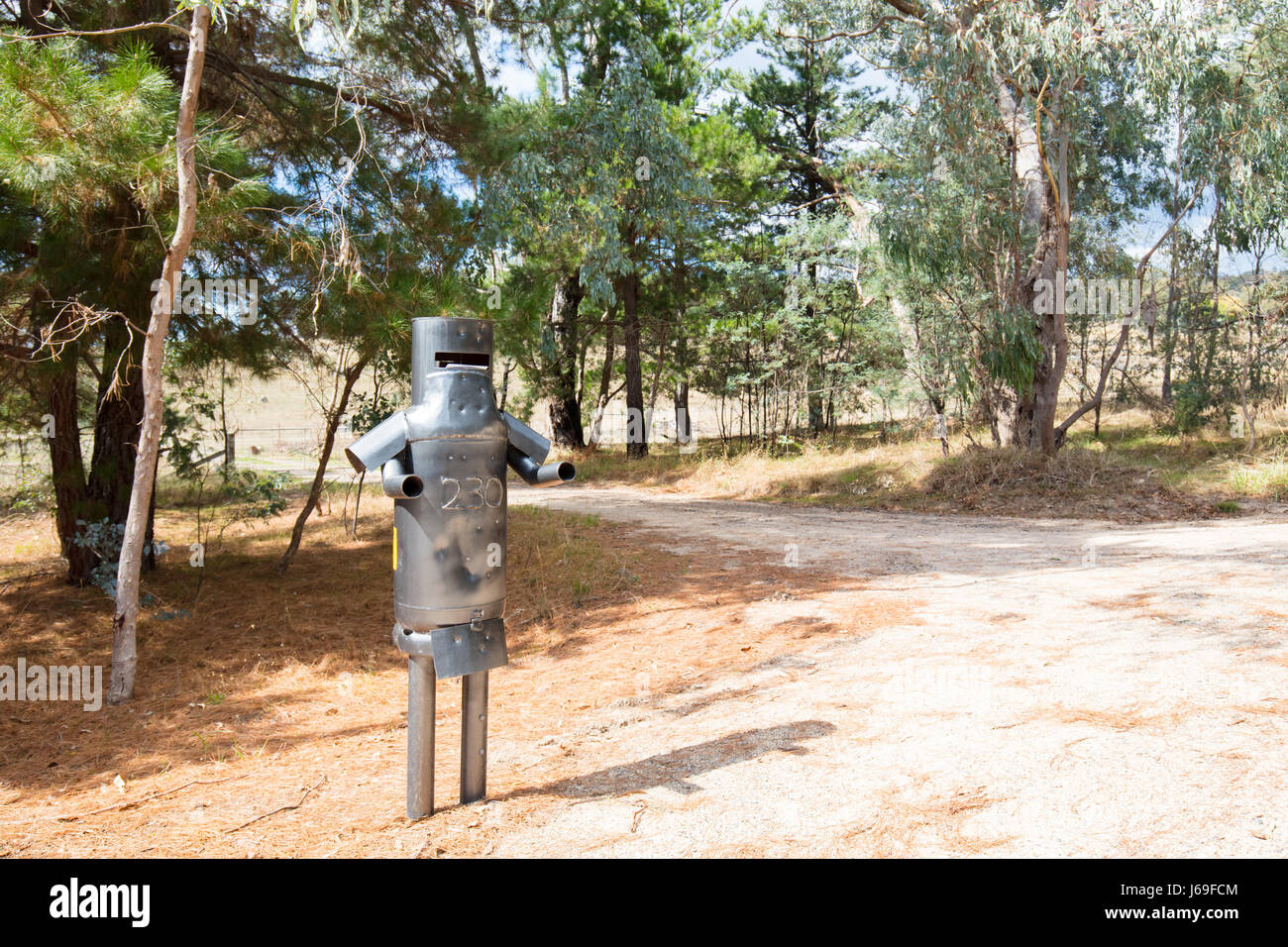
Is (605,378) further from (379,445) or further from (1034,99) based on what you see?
(379,445)

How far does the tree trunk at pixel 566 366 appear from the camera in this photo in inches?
837

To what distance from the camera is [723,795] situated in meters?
3.05

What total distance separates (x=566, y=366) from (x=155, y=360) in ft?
55.1

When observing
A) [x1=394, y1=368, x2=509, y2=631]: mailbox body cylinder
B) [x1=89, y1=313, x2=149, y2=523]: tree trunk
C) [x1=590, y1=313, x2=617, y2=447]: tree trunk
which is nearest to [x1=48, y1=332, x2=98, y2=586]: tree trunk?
[x1=89, y1=313, x2=149, y2=523]: tree trunk

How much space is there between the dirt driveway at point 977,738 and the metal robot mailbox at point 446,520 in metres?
0.51

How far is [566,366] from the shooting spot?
2158cm

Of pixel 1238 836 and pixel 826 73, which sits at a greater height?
pixel 826 73

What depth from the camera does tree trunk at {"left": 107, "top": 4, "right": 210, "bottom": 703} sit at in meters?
4.71

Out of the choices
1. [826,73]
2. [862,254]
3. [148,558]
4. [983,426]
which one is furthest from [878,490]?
[826,73]

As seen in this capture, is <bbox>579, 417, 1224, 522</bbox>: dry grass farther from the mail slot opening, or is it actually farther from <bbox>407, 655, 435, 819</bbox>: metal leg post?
<bbox>407, 655, 435, 819</bbox>: metal leg post

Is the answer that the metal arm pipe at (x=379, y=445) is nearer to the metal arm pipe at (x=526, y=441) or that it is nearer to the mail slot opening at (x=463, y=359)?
the mail slot opening at (x=463, y=359)

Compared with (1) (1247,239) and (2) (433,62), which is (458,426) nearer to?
(2) (433,62)

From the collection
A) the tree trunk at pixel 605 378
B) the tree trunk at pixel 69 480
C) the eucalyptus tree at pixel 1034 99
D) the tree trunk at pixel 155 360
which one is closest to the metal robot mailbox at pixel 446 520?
the tree trunk at pixel 155 360

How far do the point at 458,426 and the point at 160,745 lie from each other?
2.93 metres
